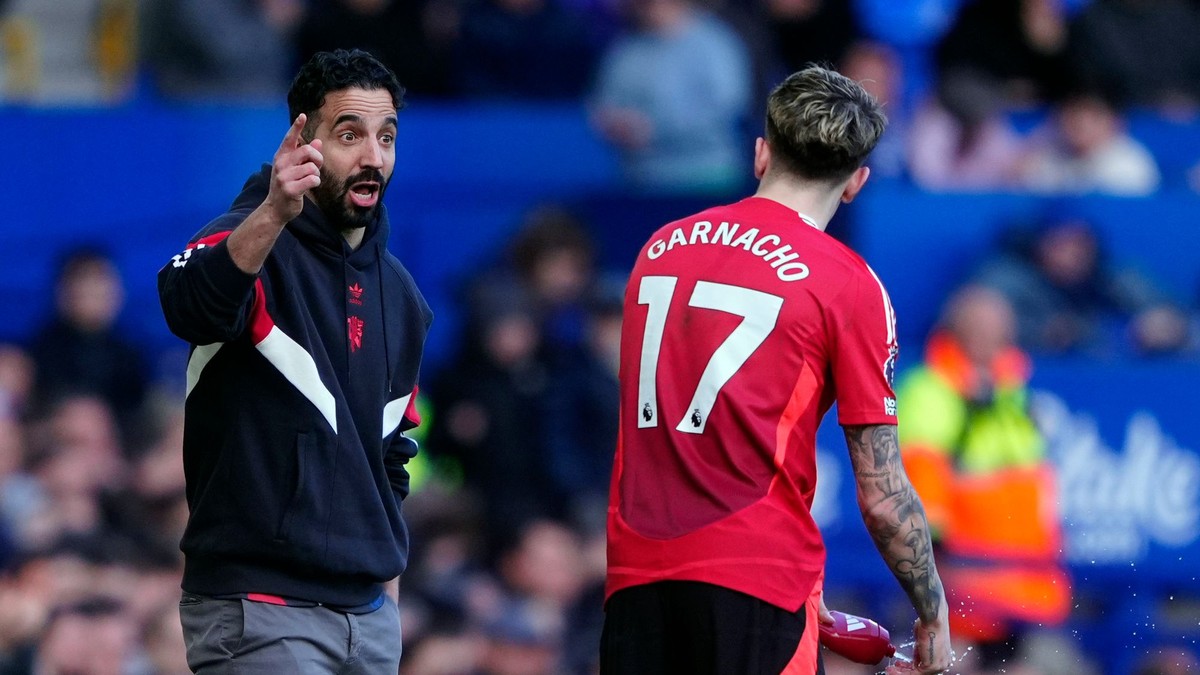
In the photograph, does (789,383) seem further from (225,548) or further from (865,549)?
(865,549)

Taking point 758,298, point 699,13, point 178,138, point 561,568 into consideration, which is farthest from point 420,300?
point 699,13

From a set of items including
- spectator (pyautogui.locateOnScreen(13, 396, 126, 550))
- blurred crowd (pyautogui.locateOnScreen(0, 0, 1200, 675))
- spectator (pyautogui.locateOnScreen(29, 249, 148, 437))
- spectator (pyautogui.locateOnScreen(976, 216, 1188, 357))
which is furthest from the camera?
spectator (pyautogui.locateOnScreen(976, 216, 1188, 357))

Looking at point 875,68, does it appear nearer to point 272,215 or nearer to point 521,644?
point 521,644

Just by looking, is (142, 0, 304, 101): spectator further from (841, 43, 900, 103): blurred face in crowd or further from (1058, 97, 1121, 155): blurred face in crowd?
(1058, 97, 1121, 155): blurred face in crowd

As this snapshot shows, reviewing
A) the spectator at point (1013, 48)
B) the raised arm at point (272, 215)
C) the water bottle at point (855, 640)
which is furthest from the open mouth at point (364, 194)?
the spectator at point (1013, 48)

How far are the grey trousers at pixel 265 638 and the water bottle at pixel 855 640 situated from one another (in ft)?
3.67

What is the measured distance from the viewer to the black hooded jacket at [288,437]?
14.0 feet

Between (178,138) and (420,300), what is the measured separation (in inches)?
228

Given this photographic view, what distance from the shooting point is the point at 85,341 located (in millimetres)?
9773

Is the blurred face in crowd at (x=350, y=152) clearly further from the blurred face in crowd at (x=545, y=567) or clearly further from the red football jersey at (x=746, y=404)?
the blurred face in crowd at (x=545, y=567)

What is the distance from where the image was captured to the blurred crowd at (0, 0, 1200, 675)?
9.18 m

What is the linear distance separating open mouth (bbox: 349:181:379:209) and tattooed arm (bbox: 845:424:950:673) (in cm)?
123

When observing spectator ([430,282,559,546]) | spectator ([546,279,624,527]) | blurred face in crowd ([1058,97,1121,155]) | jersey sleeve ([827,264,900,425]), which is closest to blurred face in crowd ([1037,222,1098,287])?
blurred face in crowd ([1058,97,1121,155])

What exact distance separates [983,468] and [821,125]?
5524mm
